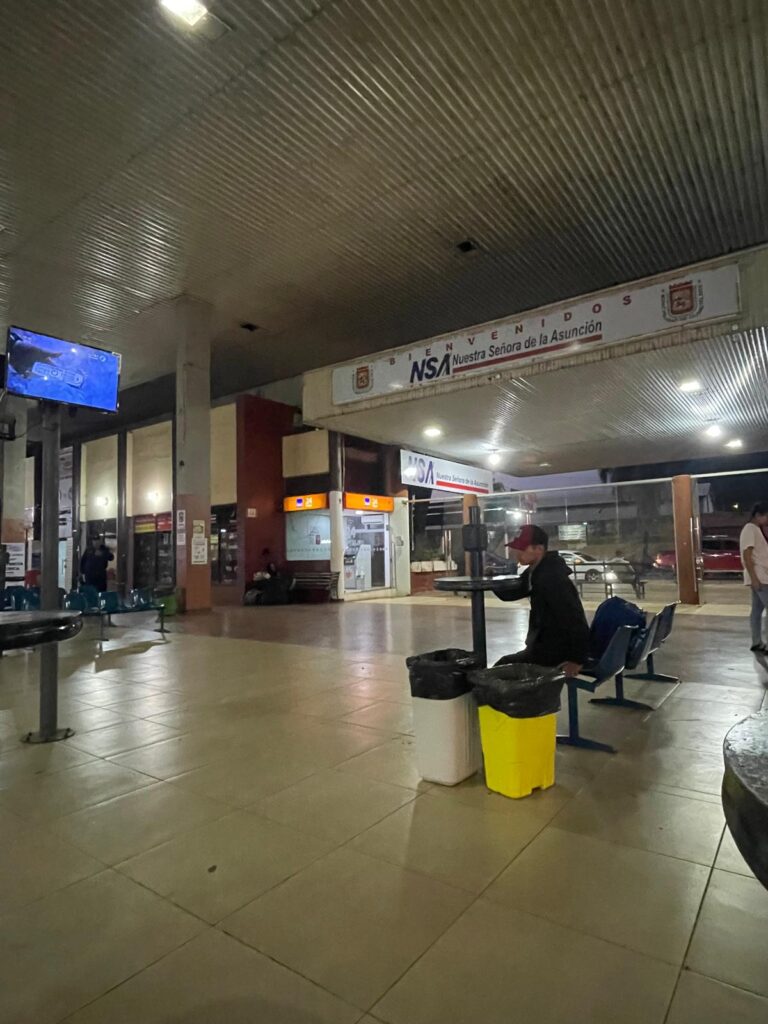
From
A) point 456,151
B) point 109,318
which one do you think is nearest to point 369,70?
point 456,151

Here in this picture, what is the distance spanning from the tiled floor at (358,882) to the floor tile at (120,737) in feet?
0.08

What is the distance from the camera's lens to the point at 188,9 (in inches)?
220

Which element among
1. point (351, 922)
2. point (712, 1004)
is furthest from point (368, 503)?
point (712, 1004)

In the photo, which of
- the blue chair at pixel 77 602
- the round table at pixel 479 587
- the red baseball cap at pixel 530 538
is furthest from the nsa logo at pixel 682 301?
the blue chair at pixel 77 602

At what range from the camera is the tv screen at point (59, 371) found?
4191mm

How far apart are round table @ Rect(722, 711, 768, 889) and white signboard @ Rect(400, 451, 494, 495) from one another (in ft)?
51.7

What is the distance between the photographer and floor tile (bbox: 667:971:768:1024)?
153cm

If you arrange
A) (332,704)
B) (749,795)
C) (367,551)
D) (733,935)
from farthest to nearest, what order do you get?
(367,551) < (332,704) < (733,935) < (749,795)

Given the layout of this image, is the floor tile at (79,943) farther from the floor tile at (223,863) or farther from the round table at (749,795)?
the round table at (749,795)

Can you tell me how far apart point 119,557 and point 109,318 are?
9049 mm

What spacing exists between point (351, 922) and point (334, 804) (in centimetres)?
96

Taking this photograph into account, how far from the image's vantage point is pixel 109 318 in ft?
42.0

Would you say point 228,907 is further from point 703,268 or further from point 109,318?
point 109,318

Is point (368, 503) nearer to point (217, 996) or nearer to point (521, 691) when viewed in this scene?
point (521, 691)
